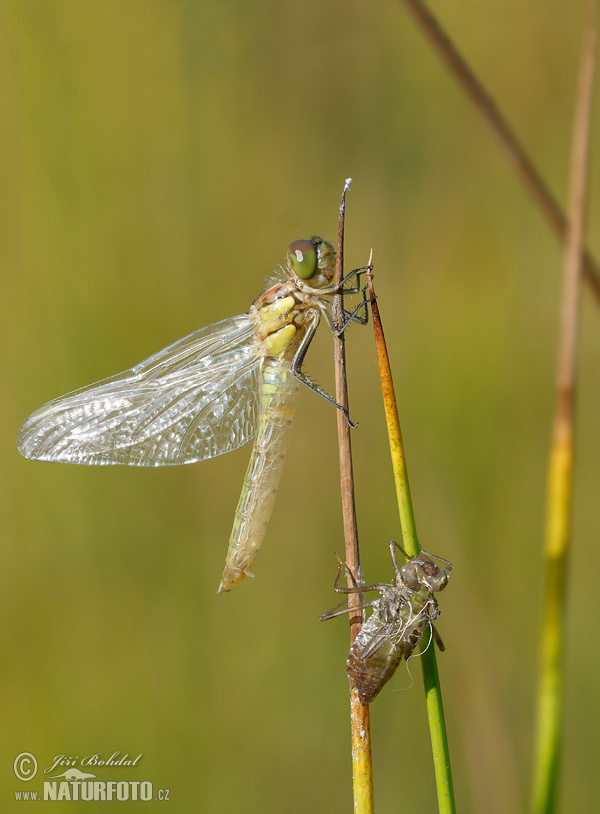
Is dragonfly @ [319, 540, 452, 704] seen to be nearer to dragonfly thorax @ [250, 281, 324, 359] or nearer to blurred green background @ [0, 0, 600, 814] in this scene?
blurred green background @ [0, 0, 600, 814]

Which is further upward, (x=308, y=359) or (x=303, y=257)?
(x=308, y=359)

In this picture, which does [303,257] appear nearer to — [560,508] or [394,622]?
[394,622]

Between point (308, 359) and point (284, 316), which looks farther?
point (308, 359)

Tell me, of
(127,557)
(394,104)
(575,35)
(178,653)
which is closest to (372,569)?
(178,653)

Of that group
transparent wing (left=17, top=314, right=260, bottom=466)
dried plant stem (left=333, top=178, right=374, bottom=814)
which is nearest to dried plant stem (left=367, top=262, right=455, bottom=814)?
dried plant stem (left=333, top=178, right=374, bottom=814)

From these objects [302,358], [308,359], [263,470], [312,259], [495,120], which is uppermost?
[308,359]

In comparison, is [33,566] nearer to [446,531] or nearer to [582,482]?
[446,531]

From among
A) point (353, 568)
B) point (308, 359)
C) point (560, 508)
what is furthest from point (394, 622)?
point (308, 359)

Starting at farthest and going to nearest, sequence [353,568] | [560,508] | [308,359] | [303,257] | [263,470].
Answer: [308,359]
[263,470]
[303,257]
[353,568]
[560,508]
